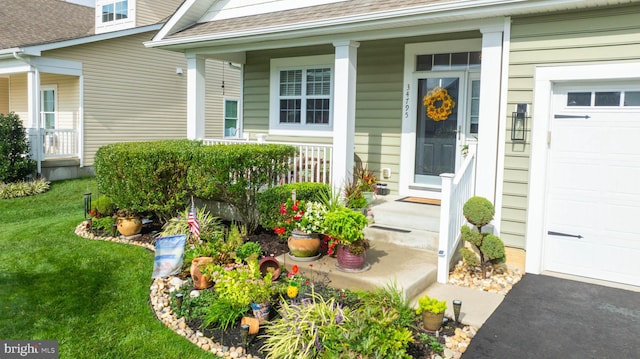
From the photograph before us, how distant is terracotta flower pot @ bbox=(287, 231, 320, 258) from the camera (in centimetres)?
578

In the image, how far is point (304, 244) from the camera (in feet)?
18.9

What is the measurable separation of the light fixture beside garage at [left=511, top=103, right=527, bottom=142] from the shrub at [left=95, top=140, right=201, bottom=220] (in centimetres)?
429

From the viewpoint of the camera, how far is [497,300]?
198 inches

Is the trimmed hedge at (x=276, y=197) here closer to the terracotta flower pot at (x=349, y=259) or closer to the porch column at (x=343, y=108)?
the porch column at (x=343, y=108)

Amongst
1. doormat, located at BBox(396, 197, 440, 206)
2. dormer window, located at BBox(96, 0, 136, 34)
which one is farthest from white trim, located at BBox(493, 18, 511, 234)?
dormer window, located at BBox(96, 0, 136, 34)

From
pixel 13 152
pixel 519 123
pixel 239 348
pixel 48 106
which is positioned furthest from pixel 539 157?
pixel 48 106

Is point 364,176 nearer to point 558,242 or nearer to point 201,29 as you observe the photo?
point 558,242

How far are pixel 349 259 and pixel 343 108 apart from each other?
8.98ft

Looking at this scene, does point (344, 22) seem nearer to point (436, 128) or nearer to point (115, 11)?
point (436, 128)

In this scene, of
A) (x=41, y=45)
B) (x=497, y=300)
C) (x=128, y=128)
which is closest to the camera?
(x=497, y=300)

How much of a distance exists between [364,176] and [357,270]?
2.75 meters

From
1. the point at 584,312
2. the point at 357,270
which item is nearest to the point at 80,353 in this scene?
the point at 357,270

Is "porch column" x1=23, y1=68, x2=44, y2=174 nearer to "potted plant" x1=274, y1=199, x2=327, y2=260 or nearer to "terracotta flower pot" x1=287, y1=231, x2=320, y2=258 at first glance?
"potted plant" x1=274, y1=199, x2=327, y2=260

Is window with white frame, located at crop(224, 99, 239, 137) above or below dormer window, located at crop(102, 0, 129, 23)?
below
